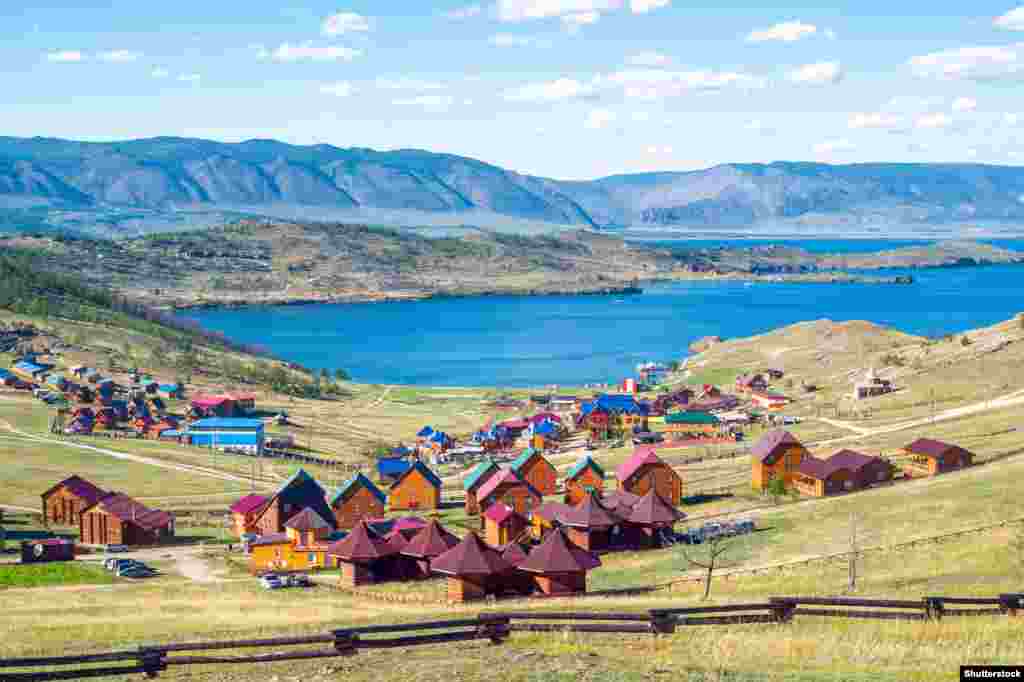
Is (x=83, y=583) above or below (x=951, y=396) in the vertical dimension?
below

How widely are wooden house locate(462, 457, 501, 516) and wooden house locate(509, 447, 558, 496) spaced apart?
1.51m

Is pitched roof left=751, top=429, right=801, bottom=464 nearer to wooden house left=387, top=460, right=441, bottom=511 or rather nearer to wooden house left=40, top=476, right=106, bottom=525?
wooden house left=387, top=460, right=441, bottom=511

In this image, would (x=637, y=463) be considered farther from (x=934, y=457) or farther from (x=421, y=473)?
(x=934, y=457)

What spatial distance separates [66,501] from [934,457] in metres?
38.0

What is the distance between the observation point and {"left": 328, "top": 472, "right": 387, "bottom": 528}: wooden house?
59.0 m

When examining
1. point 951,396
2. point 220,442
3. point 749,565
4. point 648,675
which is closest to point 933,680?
point 648,675

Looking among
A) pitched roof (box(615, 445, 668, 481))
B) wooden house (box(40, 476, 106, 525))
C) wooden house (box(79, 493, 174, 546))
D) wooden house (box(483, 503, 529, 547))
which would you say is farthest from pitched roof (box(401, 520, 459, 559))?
wooden house (box(40, 476, 106, 525))

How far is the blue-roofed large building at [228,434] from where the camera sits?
276 feet

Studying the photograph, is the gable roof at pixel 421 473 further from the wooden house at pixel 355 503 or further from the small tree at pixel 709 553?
the small tree at pixel 709 553

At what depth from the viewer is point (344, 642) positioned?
2027cm

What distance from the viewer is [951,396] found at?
→ 81.0m

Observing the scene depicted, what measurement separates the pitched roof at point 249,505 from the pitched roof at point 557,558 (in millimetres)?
21764

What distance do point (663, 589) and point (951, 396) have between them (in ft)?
161

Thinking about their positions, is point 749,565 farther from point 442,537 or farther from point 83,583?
point 83,583
